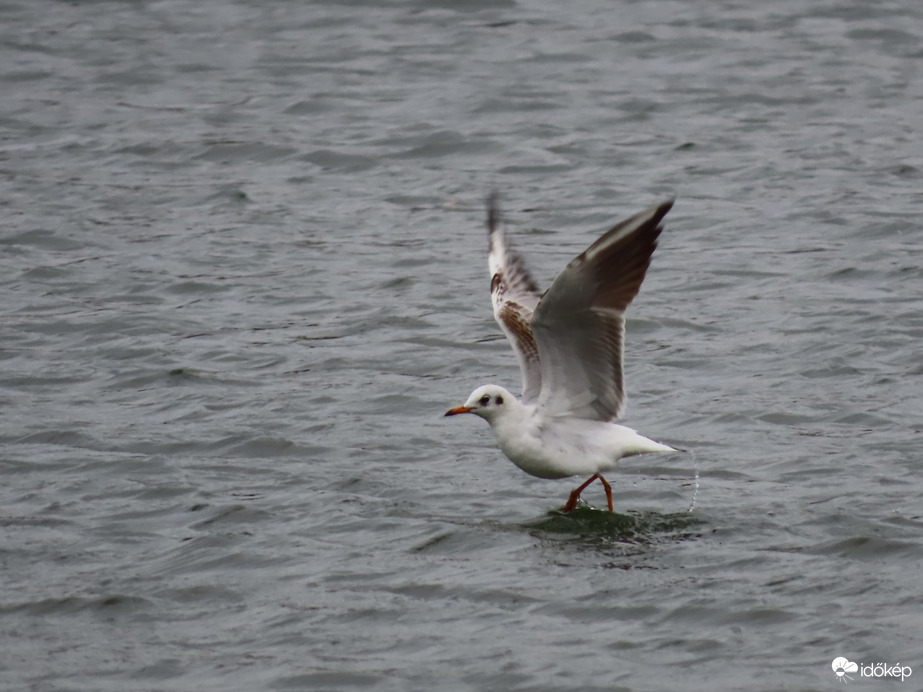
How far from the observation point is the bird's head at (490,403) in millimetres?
8328

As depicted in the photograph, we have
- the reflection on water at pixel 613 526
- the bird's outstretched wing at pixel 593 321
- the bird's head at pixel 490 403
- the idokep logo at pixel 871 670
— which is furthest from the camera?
the bird's head at pixel 490 403

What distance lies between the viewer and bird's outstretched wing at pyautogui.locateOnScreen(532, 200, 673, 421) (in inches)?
305

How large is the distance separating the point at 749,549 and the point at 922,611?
3.44 ft

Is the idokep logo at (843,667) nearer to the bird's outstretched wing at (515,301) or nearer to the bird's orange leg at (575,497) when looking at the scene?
the bird's orange leg at (575,497)

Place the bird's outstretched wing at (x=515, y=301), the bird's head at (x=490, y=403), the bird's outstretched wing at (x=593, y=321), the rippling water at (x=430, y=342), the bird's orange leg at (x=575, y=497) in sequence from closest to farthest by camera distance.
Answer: the rippling water at (x=430, y=342), the bird's outstretched wing at (x=593, y=321), the bird's head at (x=490, y=403), the bird's orange leg at (x=575, y=497), the bird's outstretched wing at (x=515, y=301)

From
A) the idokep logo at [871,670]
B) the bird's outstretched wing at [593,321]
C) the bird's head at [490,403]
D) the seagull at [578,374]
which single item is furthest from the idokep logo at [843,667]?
the bird's head at [490,403]

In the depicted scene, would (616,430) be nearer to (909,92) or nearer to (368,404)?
(368,404)

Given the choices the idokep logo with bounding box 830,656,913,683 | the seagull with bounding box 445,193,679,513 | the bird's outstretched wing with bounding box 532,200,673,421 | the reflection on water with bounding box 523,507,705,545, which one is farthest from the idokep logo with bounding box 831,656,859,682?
the bird's outstretched wing with bounding box 532,200,673,421

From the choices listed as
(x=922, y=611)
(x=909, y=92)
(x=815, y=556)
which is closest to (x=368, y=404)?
(x=815, y=556)

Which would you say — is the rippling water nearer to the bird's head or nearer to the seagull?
the seagull

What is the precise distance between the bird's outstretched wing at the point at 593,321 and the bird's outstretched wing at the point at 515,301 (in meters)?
0.22

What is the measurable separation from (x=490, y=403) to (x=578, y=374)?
50cm

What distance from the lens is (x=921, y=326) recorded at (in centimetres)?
1121

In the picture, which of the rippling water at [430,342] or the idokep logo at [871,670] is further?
the rippling water at [430,342]
